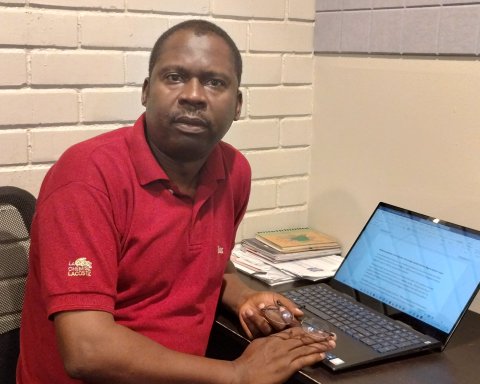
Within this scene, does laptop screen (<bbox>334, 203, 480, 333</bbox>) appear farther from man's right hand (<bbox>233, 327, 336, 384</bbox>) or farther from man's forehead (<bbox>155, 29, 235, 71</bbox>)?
man's forehead (<bbox>155, 29, 235, 71</bbox>)

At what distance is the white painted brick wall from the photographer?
1.52 metres

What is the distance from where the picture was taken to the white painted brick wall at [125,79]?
1523mm

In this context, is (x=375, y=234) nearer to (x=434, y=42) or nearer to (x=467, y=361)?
(x=467, y=361)

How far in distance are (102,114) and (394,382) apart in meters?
0.99

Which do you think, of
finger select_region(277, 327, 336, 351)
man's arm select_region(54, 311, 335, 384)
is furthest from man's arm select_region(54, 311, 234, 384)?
finger select_region(277, 327, 336, 351)

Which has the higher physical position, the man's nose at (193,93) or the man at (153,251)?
the man's nose at (193,93)

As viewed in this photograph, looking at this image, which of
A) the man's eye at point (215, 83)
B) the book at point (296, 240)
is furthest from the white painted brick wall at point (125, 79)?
the man's eye at point (215, 83)

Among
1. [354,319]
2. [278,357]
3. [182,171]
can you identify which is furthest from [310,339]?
[182,171]

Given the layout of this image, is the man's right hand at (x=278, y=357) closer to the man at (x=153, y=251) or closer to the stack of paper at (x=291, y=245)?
the man at (x=153, y=251)

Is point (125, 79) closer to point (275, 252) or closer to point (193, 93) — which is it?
point (193, 93)

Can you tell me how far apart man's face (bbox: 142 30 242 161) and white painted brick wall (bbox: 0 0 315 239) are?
37 centimetres

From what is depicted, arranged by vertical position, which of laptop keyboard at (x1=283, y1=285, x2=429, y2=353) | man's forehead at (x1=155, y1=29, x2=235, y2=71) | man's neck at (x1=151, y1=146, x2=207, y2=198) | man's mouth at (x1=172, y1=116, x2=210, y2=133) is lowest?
laptop keyboard at (x1=283, y1=285, x2=429, y2=353)

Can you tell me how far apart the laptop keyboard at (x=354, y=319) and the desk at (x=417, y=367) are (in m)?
0.04

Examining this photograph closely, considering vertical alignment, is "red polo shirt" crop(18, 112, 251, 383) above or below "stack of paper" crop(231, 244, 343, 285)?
above
